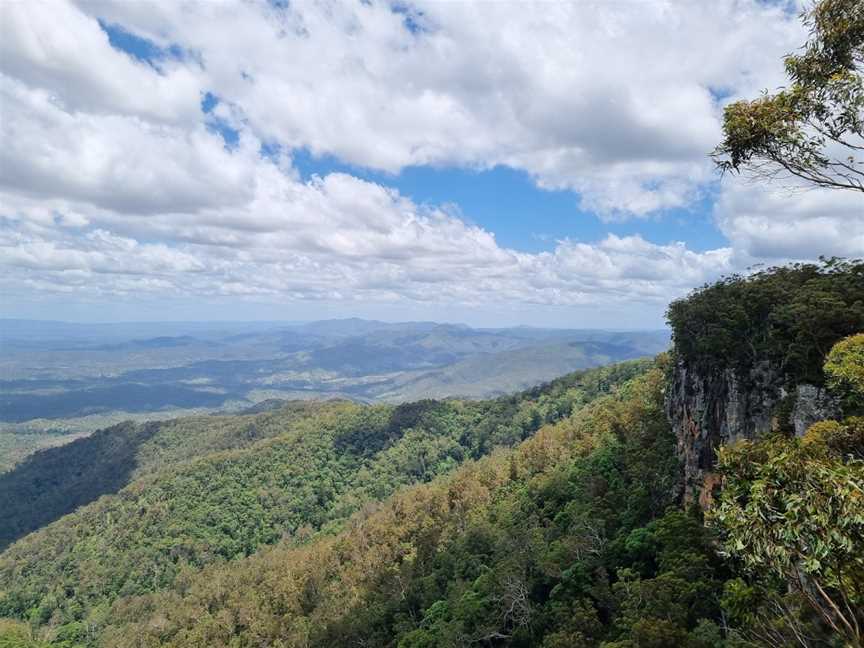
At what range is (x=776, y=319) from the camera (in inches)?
1086

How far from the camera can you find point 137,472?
602ft

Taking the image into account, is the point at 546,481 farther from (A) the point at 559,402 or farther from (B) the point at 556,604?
(A) the point at 559,402

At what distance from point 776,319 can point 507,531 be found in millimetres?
35972

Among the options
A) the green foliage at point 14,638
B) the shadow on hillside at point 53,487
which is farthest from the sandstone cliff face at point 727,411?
the shadow on hillside at point 53,487

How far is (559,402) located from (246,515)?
8341 centimetres

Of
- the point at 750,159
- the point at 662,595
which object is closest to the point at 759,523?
the point at 750,159

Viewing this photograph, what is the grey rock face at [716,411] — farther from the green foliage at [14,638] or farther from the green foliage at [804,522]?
the green foliage at [14,638]

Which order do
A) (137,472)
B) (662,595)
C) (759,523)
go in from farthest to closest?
(137,472) < (662,595) < (759,523)

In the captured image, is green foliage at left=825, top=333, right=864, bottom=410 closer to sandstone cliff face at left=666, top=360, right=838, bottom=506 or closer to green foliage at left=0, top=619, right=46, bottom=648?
sandstone cliff face at left=666, top=360, right=838, bottom=506

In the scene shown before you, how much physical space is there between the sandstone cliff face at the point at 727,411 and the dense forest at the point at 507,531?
A: 4.39 feet

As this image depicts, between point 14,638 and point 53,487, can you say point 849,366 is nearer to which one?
point 14,638

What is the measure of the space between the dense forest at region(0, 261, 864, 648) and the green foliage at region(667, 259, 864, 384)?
0.55 ft

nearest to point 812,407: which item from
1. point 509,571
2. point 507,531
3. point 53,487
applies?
point 509,571

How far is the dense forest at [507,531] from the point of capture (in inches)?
393
